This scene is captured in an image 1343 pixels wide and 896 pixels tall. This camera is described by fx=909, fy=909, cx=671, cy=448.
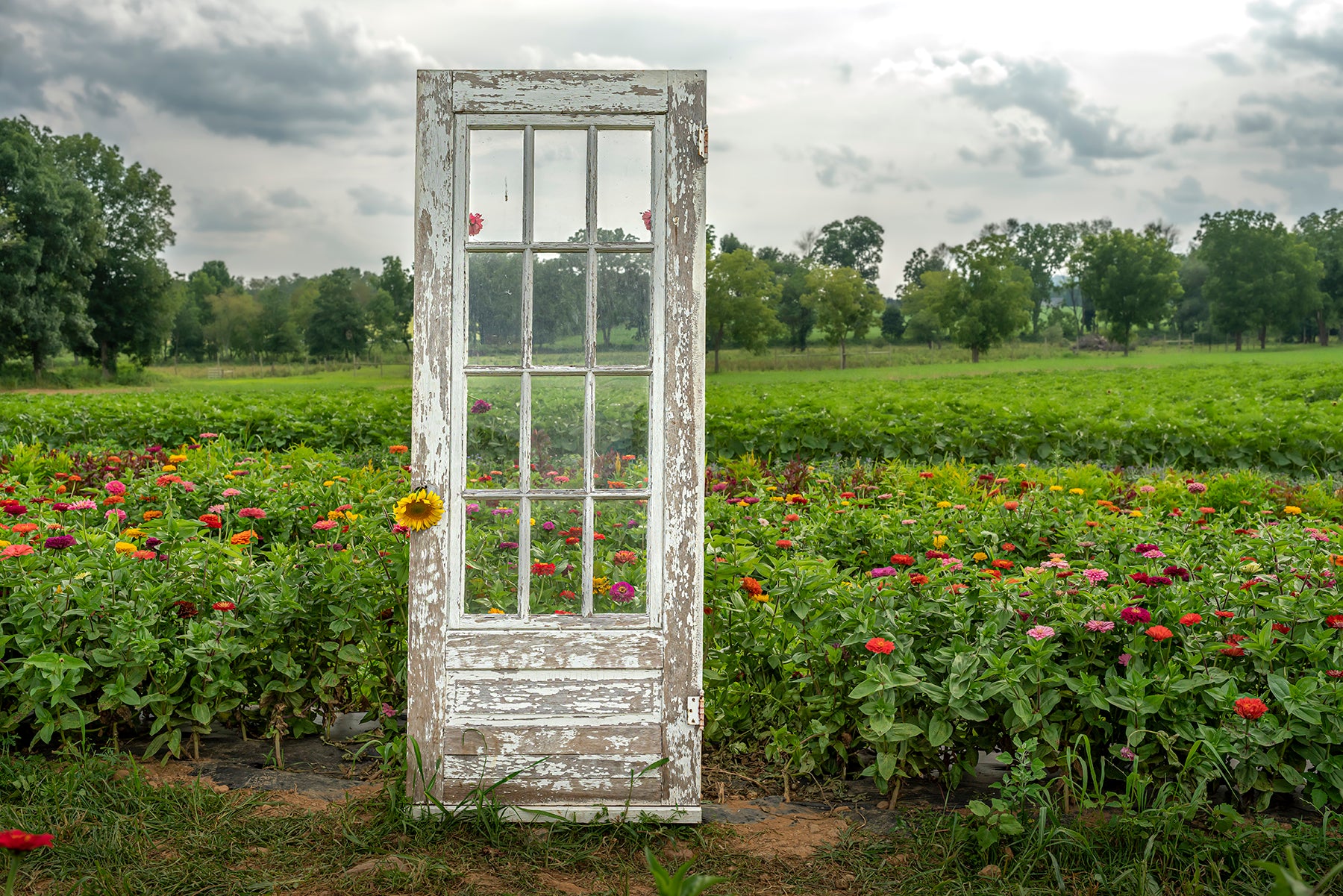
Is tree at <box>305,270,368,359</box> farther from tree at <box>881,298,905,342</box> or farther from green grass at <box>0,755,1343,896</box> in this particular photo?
green grass at <box>0,755,1343,896</box>

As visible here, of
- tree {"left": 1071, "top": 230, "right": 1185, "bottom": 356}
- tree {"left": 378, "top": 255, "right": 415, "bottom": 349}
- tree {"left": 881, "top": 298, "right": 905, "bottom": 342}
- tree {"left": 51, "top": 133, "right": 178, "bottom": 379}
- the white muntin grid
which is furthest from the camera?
tree {"left": 881, "top": 298, "right": 905, "bottom": 342}

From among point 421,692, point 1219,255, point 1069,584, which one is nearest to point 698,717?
point 421,692

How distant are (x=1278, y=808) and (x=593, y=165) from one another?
9.39 feet

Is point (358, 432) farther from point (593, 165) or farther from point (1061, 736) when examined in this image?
A: point (1061, 736)

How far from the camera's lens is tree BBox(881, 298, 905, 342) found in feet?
192

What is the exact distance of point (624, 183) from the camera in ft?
9.04

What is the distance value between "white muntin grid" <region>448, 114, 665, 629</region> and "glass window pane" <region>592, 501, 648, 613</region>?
15 millimetres

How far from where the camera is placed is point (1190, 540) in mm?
3850

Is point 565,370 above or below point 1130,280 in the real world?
below

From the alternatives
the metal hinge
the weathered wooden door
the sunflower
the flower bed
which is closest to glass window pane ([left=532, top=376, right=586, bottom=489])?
the weathered wooden door


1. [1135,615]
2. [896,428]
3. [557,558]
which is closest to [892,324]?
[896,428]

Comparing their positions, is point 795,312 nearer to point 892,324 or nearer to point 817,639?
point 892,324

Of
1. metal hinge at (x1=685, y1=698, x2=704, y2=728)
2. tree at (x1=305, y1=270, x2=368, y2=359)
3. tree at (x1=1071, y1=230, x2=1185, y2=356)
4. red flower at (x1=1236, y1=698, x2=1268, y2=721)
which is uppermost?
tree at (x1=1071, y1=230, x2=1185, y2=356)

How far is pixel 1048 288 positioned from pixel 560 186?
6868 centimetres
